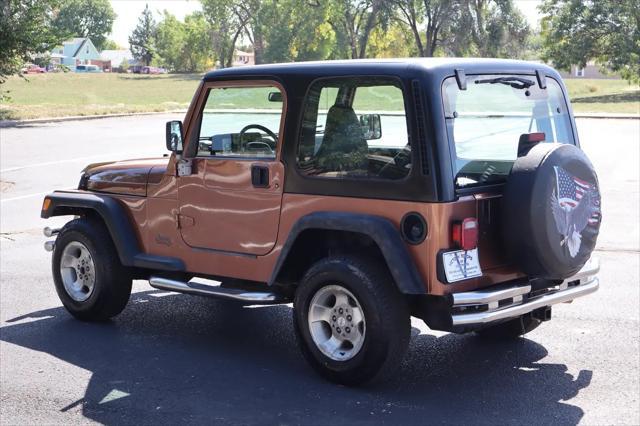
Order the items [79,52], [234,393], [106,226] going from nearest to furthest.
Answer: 1. [234,393]
2. [106,226]
3. [79,52]

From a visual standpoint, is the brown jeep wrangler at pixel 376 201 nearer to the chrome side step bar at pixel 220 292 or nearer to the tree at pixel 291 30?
the chrome side step bar at pixel 220 292

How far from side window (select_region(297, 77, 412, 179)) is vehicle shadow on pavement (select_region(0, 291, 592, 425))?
1.31 metres

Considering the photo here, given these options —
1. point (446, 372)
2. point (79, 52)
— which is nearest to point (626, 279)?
point (446, 372)

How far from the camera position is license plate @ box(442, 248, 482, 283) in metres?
5.11

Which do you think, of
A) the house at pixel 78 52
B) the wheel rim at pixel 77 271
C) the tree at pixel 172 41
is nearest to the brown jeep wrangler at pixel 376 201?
the wheel rim at pixel 77 271

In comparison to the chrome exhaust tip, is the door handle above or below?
above

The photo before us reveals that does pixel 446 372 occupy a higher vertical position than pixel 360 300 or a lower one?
lower

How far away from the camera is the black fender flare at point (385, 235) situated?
5094 mm

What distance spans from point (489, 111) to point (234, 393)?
7.57 ft

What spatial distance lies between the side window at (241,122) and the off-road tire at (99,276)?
3.70 feet

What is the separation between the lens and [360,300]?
5.30 meters

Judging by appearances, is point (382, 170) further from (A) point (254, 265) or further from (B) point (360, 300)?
(A) point (254, 265)

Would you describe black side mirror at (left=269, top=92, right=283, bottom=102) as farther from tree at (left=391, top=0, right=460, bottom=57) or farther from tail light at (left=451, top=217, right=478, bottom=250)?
tree at (left=391, top=0, right=460, bottom=57)

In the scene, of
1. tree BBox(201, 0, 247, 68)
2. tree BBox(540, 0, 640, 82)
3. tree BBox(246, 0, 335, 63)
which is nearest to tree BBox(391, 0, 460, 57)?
tree BBox(246, 0, 335, 63)
